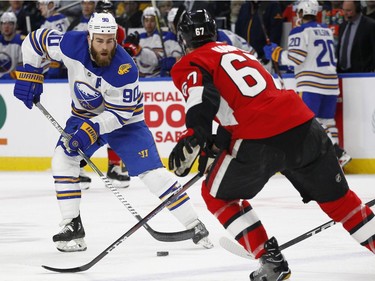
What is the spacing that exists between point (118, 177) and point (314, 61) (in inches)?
74.8

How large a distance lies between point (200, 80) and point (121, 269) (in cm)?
103

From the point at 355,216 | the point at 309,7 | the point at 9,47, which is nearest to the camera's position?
the point at 355,216

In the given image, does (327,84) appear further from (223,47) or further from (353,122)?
(223,47)

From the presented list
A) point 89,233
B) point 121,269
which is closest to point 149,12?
point 89,233

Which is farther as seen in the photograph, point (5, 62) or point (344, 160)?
point (5, 62)

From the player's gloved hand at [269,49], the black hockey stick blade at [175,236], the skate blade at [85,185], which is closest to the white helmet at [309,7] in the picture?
the player's gloved hand at [269,49]

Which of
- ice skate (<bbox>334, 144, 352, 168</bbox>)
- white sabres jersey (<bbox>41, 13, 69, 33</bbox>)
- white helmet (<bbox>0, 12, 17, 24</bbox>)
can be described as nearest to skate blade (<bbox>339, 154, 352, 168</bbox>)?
ice skate (<bbox>334, 144, 352, 168</bbox>)

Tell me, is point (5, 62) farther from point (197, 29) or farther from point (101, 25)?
point (197, 29)

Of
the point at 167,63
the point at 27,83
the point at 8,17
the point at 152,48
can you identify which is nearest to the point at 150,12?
the point at 152,48

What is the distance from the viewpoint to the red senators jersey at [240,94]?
3.47 metres

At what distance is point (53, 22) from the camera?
367 inches

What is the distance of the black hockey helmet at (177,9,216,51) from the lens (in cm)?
367

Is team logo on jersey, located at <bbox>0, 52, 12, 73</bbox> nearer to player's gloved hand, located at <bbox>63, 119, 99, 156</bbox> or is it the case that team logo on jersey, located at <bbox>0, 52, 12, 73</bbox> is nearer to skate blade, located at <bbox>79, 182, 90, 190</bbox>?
skate blade, located at <bbox>79, 182, 90, 190</bbox>

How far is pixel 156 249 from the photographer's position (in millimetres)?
4672
